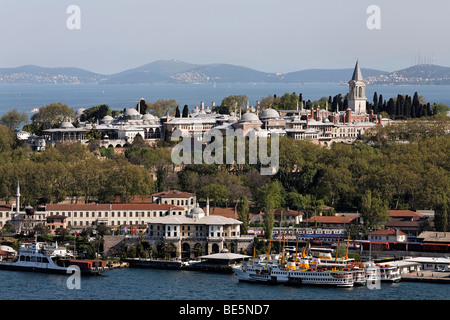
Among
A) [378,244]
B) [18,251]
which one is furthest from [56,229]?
[378,244]

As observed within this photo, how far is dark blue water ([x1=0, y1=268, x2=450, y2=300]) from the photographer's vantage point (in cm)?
3744

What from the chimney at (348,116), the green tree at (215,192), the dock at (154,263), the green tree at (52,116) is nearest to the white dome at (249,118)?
the chimney at (348,116)

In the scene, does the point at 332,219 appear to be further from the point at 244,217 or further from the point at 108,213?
the point at 108,213

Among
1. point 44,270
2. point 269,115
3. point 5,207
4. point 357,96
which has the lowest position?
point 44,270

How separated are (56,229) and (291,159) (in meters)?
15.6

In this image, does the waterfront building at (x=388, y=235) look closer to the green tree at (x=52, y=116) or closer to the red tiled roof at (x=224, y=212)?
the red tiled roof at (x=224, y=212)

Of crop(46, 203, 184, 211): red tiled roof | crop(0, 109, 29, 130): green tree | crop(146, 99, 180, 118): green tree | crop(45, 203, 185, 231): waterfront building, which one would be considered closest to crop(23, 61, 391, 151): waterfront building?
crop(146, 99, 180, 118): green tree

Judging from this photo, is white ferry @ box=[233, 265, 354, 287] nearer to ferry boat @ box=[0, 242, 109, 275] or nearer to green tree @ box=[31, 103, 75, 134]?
ferry boat @ box=[0, 242, 109, 275]

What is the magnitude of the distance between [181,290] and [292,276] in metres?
4.49

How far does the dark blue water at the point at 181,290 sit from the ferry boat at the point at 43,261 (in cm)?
76

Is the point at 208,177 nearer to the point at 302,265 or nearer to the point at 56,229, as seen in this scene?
the point at 56,229

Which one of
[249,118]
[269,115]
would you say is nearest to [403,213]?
[249,118]

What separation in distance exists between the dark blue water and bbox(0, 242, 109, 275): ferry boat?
755 millimetres

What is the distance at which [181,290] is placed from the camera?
3850 centimetres
